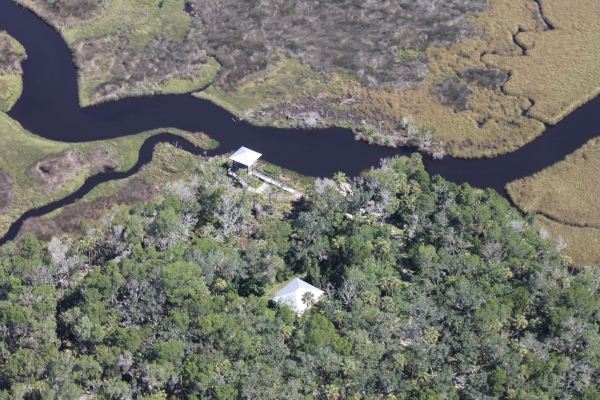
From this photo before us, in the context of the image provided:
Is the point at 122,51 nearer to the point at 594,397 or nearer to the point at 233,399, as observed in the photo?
the point at 233,399

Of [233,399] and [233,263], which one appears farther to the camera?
[233,263]

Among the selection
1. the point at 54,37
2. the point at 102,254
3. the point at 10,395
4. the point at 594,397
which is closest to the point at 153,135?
the point at 102,254

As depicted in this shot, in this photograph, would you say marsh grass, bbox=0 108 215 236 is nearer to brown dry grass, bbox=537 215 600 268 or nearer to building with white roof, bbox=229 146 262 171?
building with white roof, bbox=229 146 262 171

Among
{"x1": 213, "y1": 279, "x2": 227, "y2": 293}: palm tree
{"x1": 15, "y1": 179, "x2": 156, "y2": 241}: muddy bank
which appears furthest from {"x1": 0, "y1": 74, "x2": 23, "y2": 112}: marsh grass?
{"x1": 213, "y1": 279, "x2": 227, "y2": 293}: palm tree

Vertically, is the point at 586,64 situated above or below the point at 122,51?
below

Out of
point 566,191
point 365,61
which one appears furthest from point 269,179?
point 566,191

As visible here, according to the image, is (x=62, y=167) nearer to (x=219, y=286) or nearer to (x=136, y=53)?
(x=136, y=53)
